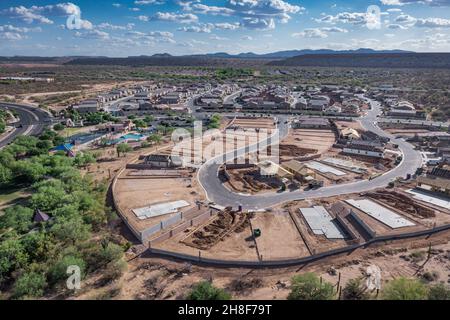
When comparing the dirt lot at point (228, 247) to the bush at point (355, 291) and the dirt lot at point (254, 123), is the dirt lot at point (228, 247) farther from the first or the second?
the dirt lot at point (254, 123)

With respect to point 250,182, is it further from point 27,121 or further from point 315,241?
point 27,121

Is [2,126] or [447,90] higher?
[447,90]

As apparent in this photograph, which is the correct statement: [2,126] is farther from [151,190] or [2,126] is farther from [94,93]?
[94,93]

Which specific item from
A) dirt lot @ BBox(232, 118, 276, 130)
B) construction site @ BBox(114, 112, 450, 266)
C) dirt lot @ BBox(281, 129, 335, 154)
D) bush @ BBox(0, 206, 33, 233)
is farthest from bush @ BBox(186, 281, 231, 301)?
dirt lot @ BBox(232, 118, 276, 130)

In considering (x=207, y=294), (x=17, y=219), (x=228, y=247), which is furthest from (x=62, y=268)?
(x=228, y=247)

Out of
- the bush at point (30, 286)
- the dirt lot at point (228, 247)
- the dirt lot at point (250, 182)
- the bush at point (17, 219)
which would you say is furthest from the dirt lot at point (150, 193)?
the bush at point (30, 286)
